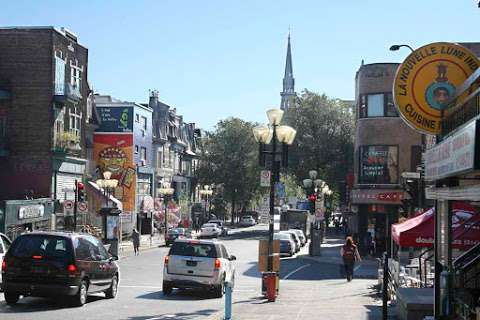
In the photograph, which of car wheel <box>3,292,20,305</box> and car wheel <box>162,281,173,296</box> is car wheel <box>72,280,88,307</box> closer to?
car wheel <box>3,292,20,305</box>

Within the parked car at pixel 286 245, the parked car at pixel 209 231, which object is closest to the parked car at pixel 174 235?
the parked car at pixel 209 231

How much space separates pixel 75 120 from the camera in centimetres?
4819

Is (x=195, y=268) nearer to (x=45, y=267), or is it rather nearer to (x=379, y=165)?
(x=45, y=267)

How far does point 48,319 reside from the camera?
14.8m

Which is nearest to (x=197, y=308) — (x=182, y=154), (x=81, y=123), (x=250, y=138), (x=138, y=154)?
(x=81, y=123)

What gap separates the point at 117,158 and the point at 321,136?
2212 cm

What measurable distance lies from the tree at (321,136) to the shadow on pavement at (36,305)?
55.5 meters

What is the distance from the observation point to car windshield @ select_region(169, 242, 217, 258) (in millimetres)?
21156

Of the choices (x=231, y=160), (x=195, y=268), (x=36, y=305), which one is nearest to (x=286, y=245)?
(x=195, y=268)

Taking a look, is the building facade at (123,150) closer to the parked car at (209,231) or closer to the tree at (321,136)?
the parked car at (209,231)

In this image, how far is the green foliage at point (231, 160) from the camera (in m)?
90.0

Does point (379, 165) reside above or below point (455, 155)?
above

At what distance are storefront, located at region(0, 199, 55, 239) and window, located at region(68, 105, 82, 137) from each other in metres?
6.66

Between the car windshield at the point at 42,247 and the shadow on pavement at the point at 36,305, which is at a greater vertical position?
the car windshield at the point at 42,247
